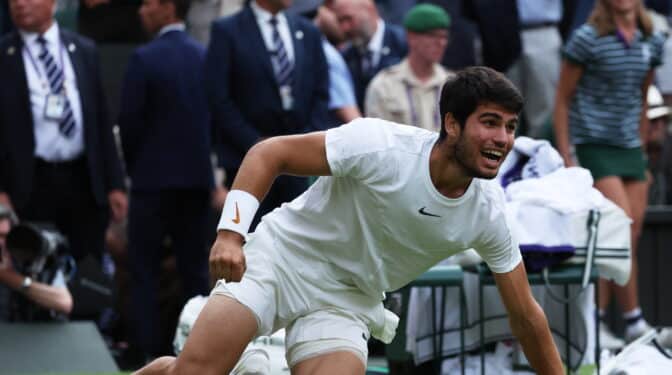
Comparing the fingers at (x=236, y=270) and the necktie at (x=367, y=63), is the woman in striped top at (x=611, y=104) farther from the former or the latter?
the fingers at (x=236, y=270)

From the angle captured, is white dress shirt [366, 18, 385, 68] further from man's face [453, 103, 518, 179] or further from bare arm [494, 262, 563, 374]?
man's face [453, 103, 518, 179]

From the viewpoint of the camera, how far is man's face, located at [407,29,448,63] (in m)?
9.59

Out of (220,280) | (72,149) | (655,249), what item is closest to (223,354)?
(220,280)

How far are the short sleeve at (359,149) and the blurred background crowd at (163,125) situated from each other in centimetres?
296

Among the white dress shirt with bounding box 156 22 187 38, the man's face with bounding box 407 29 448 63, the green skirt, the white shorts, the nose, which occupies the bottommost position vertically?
the green skirt

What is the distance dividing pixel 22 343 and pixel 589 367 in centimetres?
296

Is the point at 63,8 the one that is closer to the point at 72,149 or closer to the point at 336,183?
the point at 72,149

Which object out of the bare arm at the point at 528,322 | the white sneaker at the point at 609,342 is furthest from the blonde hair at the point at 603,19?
the bare arm at the point at 528,322

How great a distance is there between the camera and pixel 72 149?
29.8ft

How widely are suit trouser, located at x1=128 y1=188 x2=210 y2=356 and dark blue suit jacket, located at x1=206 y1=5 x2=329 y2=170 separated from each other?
709mm

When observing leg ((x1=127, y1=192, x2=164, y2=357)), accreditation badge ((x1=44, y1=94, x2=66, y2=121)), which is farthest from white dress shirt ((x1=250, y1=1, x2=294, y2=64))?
accreditation badge ((x1=44, y1=94, x2=66, y2=121))

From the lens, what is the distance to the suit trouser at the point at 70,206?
902 centimetres

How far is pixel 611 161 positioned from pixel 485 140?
3949 mm

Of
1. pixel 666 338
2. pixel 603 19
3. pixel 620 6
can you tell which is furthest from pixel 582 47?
pixel 666 338
